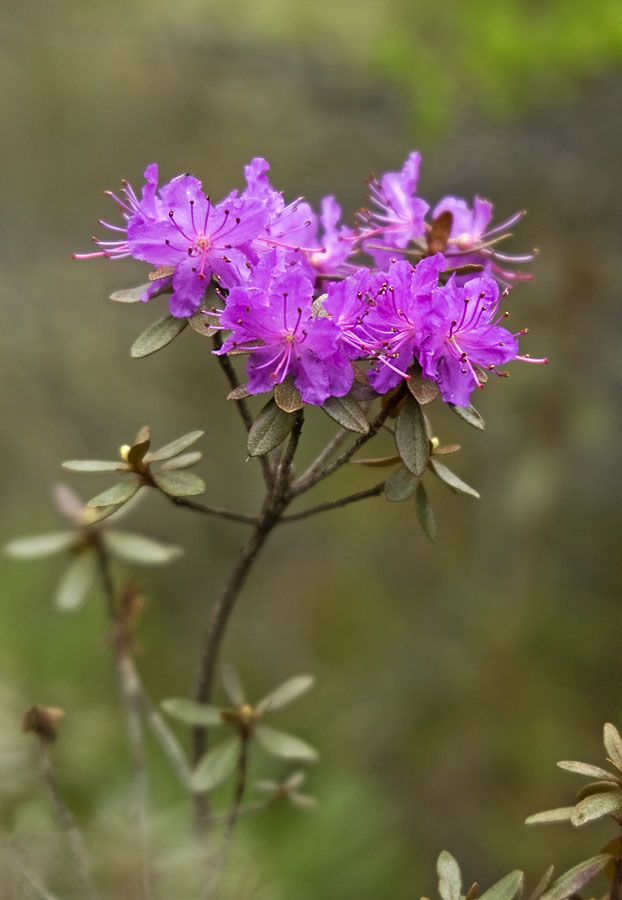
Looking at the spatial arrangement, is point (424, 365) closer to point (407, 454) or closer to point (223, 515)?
point (407, 454)

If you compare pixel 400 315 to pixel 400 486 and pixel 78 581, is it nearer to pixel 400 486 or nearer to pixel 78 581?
pixel 400 486

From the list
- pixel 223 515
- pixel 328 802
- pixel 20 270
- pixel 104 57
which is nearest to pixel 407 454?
pixel 223 515

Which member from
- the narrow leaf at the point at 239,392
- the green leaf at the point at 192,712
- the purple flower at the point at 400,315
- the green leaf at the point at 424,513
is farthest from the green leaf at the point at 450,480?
the green leaf at the point at 192,712

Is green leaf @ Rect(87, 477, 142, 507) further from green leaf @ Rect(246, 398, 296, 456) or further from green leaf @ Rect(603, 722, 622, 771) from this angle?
green leaf @ Rect(603, 722, 622, 771)

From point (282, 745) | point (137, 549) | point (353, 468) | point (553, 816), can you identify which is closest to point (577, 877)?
point (553, 816)

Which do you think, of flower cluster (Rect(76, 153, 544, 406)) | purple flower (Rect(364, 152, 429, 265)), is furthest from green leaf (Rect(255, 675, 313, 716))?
purple flower (Rect(364, 152, 429, 265))

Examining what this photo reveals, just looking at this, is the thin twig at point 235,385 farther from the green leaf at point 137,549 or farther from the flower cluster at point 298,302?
the green leaf at point 137,549
